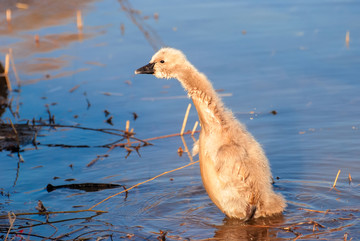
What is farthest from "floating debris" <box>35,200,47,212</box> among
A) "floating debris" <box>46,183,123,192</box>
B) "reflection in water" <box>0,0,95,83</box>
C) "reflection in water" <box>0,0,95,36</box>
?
"reflection in water" <box>0,0,95,36</box>

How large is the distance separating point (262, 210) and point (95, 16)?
1032 cm

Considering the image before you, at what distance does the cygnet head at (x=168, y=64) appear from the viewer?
613cm

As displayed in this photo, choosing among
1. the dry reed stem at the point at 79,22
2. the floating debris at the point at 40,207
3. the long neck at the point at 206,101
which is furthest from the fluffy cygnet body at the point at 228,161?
the dry reed stem at the point at 79,22

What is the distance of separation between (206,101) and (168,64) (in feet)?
1.91

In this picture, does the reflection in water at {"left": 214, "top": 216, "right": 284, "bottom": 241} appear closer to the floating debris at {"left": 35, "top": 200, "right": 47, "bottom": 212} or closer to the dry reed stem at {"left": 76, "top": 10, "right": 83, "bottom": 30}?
the floating debris at {"left": 35, "top": 200, "right": 47, "bottom": 212}

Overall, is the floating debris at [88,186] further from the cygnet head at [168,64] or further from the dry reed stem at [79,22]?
the dry reed stem at [79,22]

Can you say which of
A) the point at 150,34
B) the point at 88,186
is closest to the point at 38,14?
the point at 150,34

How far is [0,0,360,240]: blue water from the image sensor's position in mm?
6281

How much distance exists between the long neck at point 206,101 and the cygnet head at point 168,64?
166 millimetres

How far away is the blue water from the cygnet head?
4.64 feet

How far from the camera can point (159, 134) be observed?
8.50 metres

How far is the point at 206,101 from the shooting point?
235 inches

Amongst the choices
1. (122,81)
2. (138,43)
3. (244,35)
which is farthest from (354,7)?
Result: (122,81)

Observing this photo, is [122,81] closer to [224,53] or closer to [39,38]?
[224,53]
